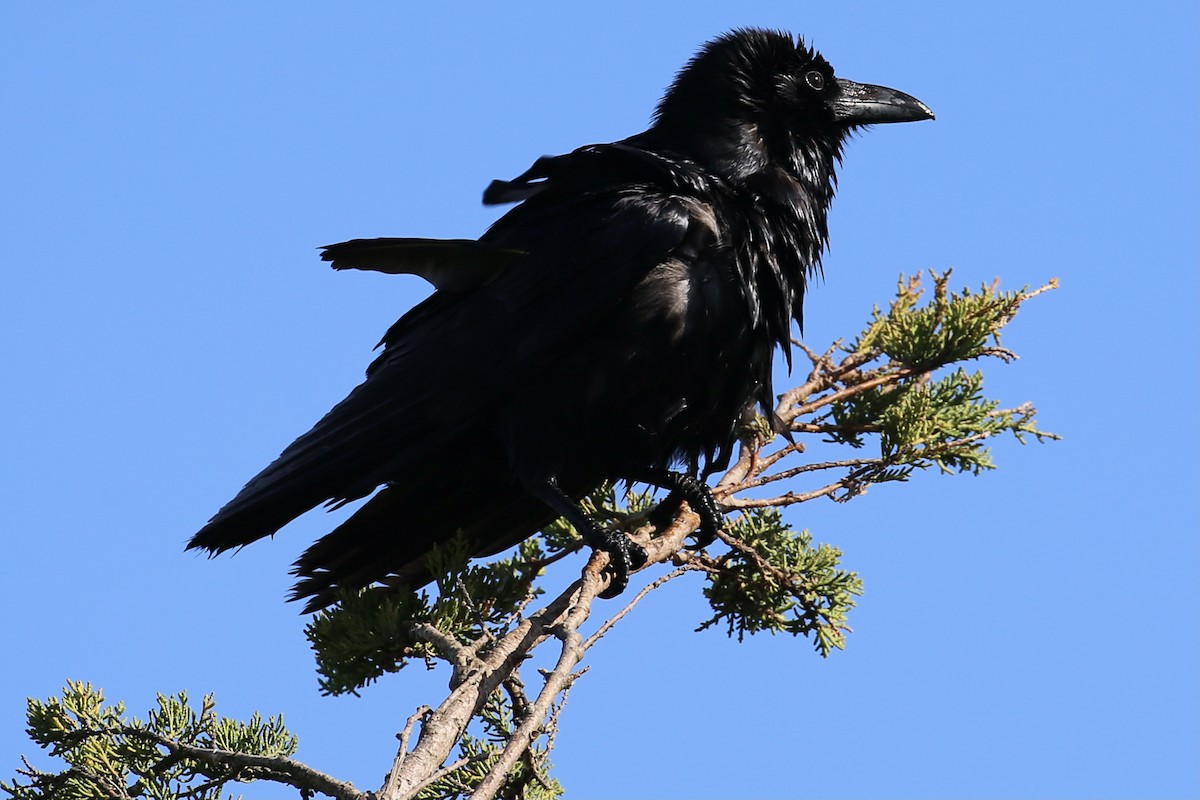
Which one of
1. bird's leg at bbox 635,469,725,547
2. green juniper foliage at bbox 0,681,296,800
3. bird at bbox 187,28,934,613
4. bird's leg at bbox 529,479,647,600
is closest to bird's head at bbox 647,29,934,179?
bird at bbox 187,28,934,613

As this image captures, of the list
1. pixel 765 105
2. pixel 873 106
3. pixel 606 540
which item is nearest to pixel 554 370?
pixel 606 540

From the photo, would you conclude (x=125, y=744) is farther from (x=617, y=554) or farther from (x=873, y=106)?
(x=873, y=106)

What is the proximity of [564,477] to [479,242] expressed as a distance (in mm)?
879

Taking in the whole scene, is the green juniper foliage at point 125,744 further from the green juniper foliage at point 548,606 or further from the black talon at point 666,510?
the black talon at point 666,510

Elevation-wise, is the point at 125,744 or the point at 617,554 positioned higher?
the point at 617,554

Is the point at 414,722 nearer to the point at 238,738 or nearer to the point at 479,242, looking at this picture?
the point at 238,738

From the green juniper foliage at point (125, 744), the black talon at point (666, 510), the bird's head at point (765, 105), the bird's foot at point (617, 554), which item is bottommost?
the green juniper foliage at point (125, 744)

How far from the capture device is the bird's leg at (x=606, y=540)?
4.16 meters

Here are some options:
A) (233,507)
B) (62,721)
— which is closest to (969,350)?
Answer: (233,507)

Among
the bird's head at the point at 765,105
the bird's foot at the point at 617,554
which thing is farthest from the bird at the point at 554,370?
the bird's head at the point at 765,105

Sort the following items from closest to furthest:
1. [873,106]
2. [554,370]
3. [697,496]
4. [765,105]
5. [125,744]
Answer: [125,744]
[554,370]
[697,496]
[765,105]
[873,106]

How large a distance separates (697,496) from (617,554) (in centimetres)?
50

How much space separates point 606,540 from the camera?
418cm

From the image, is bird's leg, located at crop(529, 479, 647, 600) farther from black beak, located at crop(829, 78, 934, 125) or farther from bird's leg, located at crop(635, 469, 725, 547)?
black beak, located at crop(829, 78, 934, 125)
